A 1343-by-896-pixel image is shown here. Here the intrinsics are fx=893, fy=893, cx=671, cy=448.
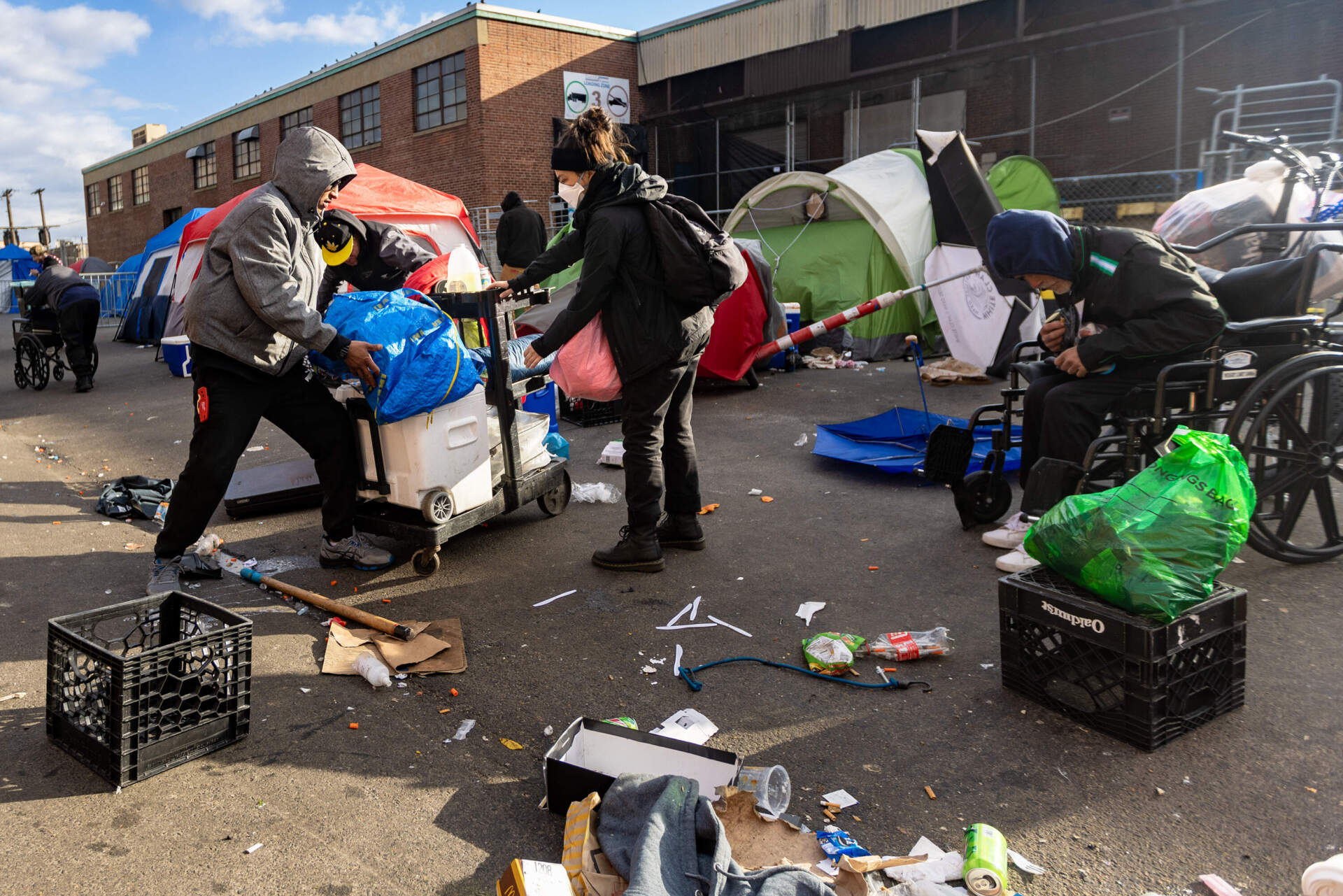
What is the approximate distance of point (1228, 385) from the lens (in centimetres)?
401

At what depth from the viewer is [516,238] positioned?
1041cm

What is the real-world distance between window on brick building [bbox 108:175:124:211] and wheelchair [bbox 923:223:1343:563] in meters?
51.4

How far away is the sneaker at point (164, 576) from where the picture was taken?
3.97m

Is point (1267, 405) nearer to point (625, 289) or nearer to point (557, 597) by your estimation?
point (625, 289)

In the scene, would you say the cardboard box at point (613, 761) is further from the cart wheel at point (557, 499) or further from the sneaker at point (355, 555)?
→ the cart wheel at point (557, 499)

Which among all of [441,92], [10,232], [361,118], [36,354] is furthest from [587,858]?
Answer: [10,232]

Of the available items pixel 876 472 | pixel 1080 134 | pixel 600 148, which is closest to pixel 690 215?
pixel 600 148

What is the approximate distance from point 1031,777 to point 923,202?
10.6 metres

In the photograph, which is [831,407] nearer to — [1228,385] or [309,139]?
[1228,385]

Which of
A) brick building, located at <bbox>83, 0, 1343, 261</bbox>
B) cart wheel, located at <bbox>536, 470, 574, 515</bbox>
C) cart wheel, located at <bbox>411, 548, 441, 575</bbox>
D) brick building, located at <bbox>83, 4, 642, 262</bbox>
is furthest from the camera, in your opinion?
brick building, located at <bbox>83, 4, 642, 262</bbox>

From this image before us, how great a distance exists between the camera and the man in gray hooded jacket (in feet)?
12.3

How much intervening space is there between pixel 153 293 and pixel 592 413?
48.2 ft

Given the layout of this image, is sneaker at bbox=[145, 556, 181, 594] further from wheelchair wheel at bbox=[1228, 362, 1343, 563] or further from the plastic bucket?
the plastic bucket

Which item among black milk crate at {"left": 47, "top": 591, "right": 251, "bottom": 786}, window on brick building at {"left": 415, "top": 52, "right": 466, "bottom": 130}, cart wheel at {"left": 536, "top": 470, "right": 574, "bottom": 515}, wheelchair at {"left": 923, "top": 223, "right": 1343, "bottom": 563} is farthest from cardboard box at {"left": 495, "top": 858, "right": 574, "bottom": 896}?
window on brick building at {"left": 415, "top": 52, "right": 466, "bottom": 130}
